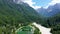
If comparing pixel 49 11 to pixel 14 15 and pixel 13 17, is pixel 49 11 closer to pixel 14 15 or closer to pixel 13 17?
pixel 14 15

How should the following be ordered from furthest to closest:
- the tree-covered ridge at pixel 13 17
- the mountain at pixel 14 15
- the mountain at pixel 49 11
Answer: the mountain at pixel 49 11 → the mountain at pixel 14 15 → the tree-covered ridge at pixel 13 17

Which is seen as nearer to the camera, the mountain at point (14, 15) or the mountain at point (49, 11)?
the mountain at point (14, 15)

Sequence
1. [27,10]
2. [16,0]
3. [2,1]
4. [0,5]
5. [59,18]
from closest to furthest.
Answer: [59,18]
[0,5]
[2,1]
[27,10]
[16,0]

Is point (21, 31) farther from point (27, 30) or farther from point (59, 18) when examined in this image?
point (59, 18)

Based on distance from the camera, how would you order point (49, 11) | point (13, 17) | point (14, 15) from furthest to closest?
1. point (49, 11)
2. point (14, 15)
3. point (13, 17)

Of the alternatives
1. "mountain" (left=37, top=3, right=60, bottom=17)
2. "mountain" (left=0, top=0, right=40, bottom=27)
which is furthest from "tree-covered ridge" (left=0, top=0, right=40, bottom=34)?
"mountain" (left=37, top=3, right=60, bottom=17)

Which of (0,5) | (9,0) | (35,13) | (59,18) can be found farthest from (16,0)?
(59,18)

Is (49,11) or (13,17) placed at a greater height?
(49,11)

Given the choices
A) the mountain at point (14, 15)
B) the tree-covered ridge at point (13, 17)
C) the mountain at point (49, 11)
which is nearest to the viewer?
the tree-covered ridge at point (13, 17)

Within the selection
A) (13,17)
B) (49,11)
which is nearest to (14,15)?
(13,17)

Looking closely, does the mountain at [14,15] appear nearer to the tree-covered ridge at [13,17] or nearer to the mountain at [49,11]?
the tree-covered ridge at [13,17]

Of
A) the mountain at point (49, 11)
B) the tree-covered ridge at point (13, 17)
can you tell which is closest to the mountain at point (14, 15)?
the tree-covered ridge at point (13, 17)
